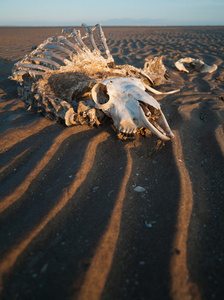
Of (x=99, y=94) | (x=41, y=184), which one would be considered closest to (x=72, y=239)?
(x=41, y=184)

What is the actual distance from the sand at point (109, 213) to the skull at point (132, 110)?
236 mm

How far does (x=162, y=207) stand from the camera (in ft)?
5.38

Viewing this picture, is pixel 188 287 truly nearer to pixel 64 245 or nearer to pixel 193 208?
pixel 193 208

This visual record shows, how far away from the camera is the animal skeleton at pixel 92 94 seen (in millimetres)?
2240

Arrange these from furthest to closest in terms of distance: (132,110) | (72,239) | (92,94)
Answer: (92,94), (132,110), (72,239)

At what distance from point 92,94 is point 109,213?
1646 mm

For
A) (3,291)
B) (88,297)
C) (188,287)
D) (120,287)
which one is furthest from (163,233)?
(3,291)

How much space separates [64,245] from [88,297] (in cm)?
40

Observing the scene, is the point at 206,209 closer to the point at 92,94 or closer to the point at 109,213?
the point at 109,213

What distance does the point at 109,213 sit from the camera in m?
1.56

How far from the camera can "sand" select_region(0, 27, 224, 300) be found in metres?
1.16

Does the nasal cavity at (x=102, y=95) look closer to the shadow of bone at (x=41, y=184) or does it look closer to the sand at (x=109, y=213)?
the sand at (x=109, y=213)

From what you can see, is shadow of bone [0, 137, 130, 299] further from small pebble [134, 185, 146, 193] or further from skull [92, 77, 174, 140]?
skull [92, 77, 174, 140]

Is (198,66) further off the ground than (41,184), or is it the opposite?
(198,66)
